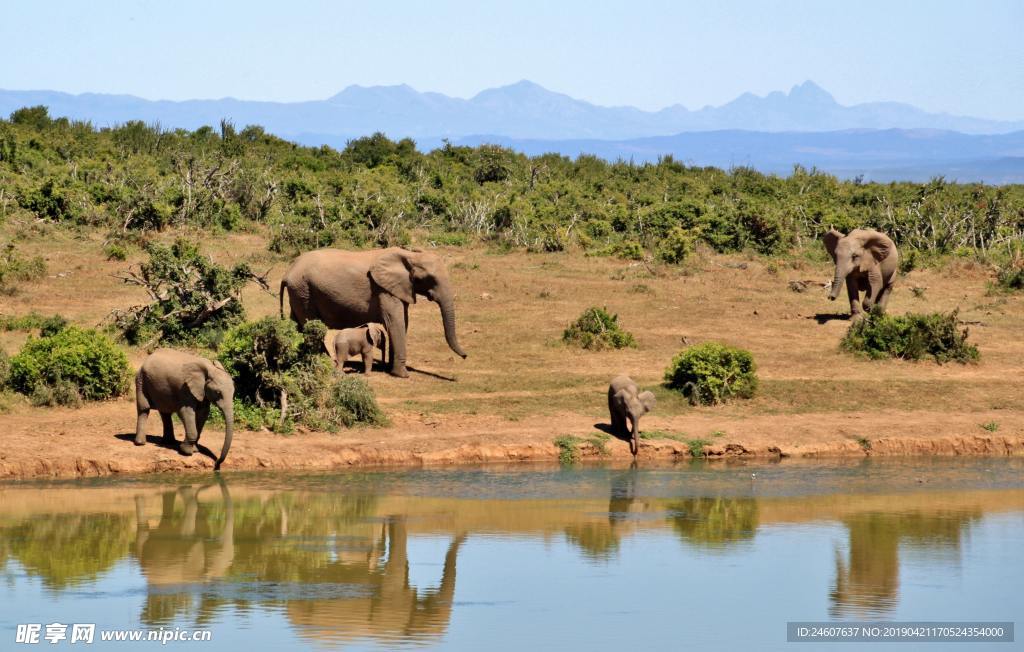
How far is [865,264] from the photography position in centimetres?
3048

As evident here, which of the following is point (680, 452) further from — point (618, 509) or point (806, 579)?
point (806, 579)

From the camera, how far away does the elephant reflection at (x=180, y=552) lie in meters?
14.0

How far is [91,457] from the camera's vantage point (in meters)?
19.8

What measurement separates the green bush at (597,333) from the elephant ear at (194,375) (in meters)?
9.55

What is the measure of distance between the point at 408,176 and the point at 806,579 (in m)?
37.6

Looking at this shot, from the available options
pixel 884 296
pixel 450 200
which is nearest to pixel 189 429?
pixel 884 296

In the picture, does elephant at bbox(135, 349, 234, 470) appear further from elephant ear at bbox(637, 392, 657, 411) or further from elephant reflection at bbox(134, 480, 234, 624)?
elephant ear at bbox(637, 392, 657, 411)

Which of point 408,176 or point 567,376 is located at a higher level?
point 408,176

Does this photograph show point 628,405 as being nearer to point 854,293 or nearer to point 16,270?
point 854,293

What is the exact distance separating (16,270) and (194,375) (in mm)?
13261

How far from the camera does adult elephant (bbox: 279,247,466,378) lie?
2475 cm

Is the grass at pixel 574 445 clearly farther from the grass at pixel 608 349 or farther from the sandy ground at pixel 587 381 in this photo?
the grass at pixel 608 349

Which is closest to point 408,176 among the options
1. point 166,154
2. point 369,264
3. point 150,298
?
point 166,154

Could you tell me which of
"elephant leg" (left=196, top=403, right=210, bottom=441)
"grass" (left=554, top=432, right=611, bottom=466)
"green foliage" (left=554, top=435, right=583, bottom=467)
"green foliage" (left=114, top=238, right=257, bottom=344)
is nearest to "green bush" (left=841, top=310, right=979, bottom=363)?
"grass" (left=554, top=432, right=611, bottom=466)
